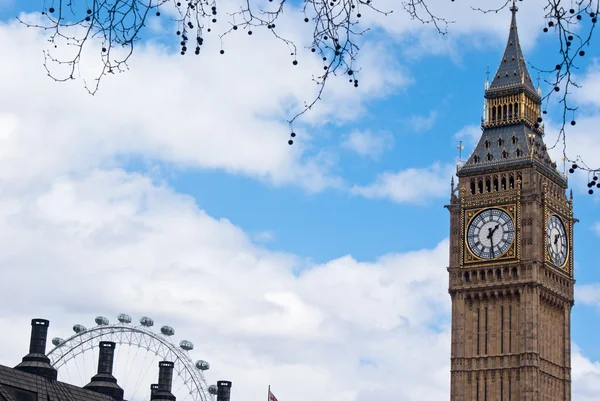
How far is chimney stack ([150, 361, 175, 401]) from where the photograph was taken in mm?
113938

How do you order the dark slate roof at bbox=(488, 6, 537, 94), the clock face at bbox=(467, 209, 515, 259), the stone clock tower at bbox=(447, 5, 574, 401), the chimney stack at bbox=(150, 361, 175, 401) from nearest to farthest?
1. the stone clock tower at bbox=(447, 5, 574, 401)
2. the chimney stack at bbox=(150, 361, 175, 401)
3. the clock face at bbox=(467, 209, 515, 259)
4. the dark slate roof at bbox=(488, 6, 537, 94)

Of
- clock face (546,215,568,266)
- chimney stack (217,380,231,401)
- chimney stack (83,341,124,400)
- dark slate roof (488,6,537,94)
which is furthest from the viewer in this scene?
chimney stack (217,380,231,401)

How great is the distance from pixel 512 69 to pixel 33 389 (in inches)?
2266

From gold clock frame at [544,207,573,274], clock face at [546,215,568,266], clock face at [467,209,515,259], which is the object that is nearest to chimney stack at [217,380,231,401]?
clock face at [467,209,515,259]

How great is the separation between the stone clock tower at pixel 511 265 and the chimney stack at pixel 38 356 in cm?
3738

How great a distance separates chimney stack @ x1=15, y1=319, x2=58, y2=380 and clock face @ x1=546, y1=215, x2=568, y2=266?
4692 cm

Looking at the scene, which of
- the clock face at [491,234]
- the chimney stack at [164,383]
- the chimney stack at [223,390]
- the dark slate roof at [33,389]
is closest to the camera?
the dark slate roof at [33,389]

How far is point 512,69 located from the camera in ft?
404

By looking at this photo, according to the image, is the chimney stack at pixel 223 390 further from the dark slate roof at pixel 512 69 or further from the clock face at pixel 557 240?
the dark slate roof at pixel 512 69

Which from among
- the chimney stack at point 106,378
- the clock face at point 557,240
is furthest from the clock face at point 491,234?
the chimney stack at point 106,378

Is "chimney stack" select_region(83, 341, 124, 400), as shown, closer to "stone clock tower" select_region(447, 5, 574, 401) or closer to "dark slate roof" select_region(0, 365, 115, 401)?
"dark slate roof" select_region(0, 365, 115, 401)

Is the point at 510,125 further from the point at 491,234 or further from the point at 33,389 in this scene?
the point at 33,389

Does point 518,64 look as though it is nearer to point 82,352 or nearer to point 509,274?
point 509,274

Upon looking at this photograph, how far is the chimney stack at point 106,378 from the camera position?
107938 mm
